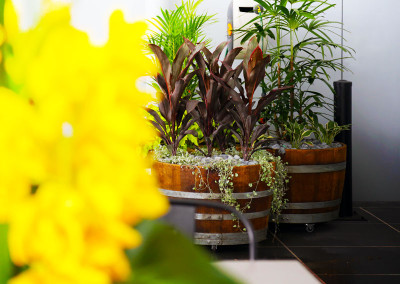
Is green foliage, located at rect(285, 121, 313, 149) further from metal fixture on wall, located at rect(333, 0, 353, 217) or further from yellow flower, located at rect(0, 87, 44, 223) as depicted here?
yellow flower, located at rect(0, 87, 44, 223)

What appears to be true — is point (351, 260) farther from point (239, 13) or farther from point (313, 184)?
point (239, 13)

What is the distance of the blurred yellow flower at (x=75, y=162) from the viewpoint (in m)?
0.22

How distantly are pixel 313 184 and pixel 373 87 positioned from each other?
1.56m

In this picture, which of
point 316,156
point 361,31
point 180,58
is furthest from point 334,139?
point 180,58

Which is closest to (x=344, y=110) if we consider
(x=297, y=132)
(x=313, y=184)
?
(x=297, y=132)

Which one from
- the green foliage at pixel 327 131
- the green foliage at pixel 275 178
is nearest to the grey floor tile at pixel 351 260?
the green foliage at pixel 275 178

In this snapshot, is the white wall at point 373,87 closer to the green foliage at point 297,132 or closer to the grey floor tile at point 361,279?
the green foliage at point 297,132

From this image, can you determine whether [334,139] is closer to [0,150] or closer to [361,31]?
[361,31]

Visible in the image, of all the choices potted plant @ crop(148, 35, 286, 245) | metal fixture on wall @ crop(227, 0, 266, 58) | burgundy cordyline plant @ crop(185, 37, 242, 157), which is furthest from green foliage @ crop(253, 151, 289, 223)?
metal fixture on wall @ crop(227, 0, 266, 58)

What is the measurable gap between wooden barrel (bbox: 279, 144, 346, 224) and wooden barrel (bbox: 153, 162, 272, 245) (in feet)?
1.54

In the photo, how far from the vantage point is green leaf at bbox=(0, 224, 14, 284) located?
0.25m

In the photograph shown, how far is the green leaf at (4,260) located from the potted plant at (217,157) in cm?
294

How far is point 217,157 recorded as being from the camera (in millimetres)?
3377

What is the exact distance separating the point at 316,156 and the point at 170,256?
360cm
